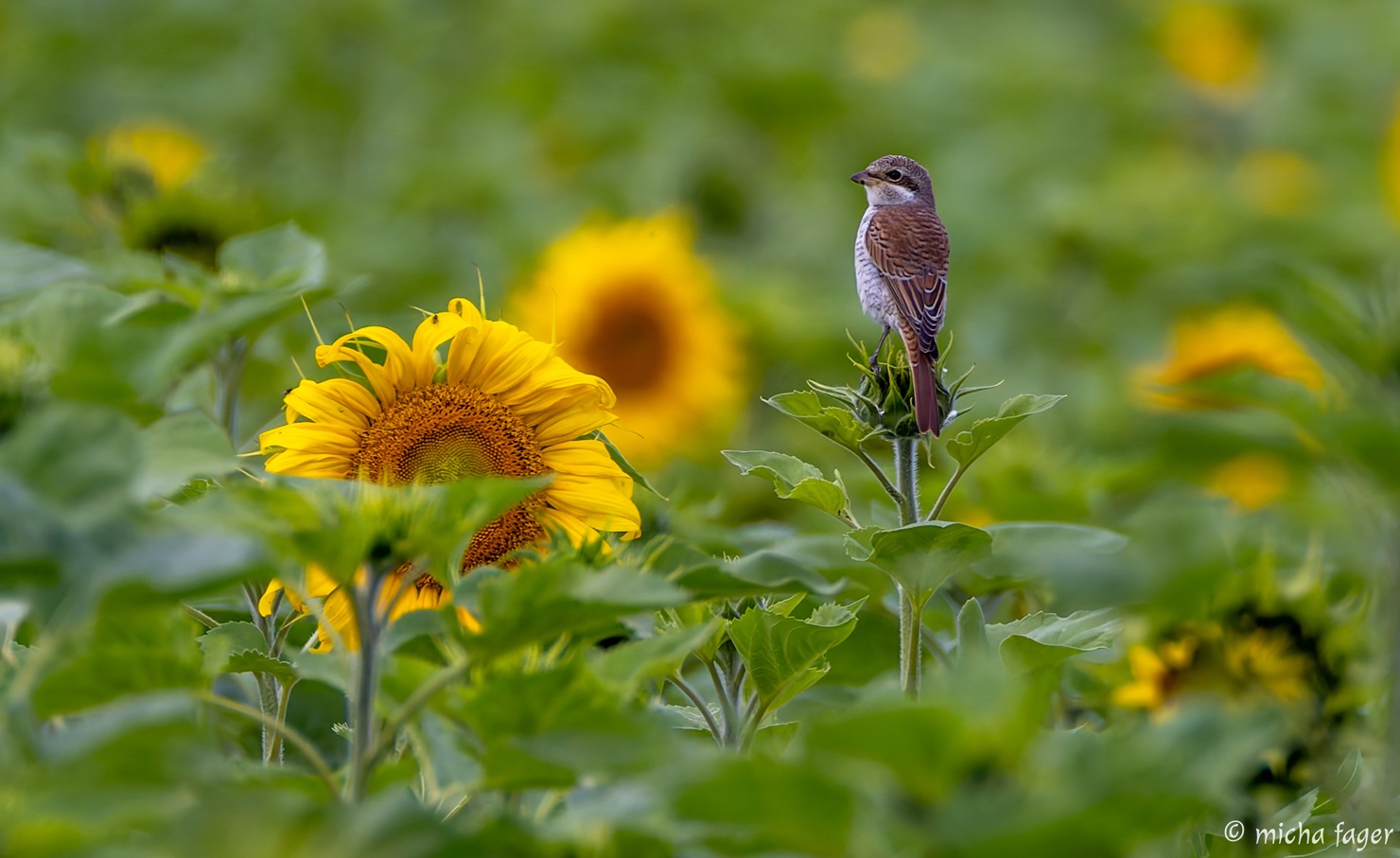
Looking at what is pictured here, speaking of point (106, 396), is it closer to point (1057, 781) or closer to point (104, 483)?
point (104, 483)

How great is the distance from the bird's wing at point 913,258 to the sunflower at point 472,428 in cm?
33

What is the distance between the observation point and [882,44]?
20.3 feet

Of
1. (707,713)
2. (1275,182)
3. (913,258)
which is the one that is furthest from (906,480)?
(1275,182)

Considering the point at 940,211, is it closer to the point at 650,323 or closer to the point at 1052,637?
the point at 650,323

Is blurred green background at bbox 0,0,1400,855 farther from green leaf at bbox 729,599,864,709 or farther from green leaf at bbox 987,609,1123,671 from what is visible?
green leaf at bbox 729,599,864,709

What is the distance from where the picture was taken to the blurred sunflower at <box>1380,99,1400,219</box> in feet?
14.2

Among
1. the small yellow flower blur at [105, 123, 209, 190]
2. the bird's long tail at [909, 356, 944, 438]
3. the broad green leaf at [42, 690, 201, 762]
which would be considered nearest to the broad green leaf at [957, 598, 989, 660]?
the bird's long tail at [909, 356, 944, 438]

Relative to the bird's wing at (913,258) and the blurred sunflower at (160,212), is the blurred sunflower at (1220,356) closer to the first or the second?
the bird's wing at (913,258)

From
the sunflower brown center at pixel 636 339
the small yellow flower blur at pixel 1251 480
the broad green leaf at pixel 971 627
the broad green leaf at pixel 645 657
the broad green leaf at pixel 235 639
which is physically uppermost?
the broad green leaf at pixel 645 657

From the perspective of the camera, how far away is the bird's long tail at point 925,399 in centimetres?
125

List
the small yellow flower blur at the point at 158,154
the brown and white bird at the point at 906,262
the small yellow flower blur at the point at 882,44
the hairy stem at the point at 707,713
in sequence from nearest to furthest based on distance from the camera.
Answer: the hairy stem at the point at 707,713
the brown and white bird at the point at 906,262
the small yellow flower blur at the point at 158,154
the small yellow flower blur at the point at 882,44

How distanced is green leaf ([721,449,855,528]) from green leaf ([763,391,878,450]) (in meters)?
0.04

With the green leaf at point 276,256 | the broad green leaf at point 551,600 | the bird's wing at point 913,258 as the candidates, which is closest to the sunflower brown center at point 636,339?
the green leaf at point 276,256

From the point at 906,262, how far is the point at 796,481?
1.23 ft
